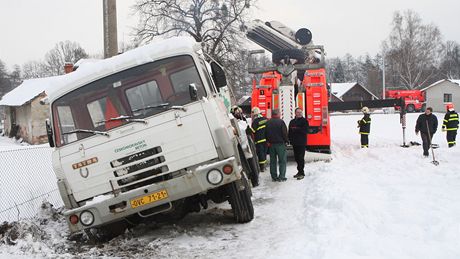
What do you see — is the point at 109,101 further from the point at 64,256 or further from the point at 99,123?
the point at 64,256

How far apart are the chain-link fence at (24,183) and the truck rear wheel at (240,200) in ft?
11.8

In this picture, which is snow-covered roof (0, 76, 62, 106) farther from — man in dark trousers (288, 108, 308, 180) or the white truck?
the white truck

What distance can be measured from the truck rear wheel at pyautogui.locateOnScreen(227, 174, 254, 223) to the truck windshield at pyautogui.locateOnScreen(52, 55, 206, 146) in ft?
4.47

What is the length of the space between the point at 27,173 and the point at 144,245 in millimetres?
4088

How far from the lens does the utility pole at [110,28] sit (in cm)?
1038

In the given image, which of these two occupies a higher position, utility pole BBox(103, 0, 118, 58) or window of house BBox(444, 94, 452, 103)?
utility pole BBox(103, 0, 118, 58)

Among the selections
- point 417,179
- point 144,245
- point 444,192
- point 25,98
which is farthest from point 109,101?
point 25,98

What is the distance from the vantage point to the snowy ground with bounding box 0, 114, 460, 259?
16.5 ft

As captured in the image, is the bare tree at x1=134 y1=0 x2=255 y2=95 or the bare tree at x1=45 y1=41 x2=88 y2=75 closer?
the bare tree at x1=134 y1=0 x2=255 y2=95

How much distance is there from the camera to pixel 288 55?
1272 centimetres

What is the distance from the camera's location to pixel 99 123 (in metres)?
6.07

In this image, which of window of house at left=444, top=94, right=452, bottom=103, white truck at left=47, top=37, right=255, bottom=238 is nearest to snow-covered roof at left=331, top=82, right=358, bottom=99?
window of house at left=444, top=94, right=452, bottom=103

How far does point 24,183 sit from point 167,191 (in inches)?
167

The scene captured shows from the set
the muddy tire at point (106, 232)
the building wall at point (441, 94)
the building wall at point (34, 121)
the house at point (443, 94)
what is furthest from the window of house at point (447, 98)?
the muddy tire at point (106, 232)
